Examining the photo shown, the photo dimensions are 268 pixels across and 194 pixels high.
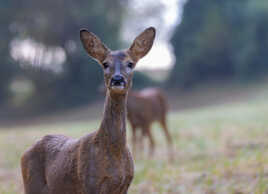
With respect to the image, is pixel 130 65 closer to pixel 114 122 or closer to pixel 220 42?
pixel 114 122

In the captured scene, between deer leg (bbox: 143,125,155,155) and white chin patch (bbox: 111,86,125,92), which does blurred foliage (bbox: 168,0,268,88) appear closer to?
deer leg (bbox: 143,125,155,155)

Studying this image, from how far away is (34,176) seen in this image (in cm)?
407

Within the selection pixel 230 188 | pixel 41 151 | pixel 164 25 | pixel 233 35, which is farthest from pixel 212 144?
pixel 164 25

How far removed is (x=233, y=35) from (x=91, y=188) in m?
32.8

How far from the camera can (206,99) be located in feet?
110

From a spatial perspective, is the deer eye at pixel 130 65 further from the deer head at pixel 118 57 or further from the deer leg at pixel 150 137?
the deer leg at pixel 150 137

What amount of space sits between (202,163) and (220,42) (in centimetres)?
2869

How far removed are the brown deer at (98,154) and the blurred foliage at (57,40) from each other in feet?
94.2

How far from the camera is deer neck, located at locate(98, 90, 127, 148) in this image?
3756 millimetres

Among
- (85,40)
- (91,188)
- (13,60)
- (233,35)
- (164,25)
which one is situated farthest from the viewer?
(164,25)

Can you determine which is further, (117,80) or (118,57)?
(118,57)

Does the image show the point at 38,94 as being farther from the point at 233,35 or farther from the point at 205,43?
the point at 233,35

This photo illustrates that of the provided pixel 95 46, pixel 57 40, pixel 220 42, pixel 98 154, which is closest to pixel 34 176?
pixel 98 154

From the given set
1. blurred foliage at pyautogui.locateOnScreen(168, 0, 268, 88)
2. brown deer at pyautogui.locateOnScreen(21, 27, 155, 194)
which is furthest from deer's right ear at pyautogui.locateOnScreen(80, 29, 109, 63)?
blurred foliage at pyautogui.locateOnScreen(168, 0, 268, 88)
